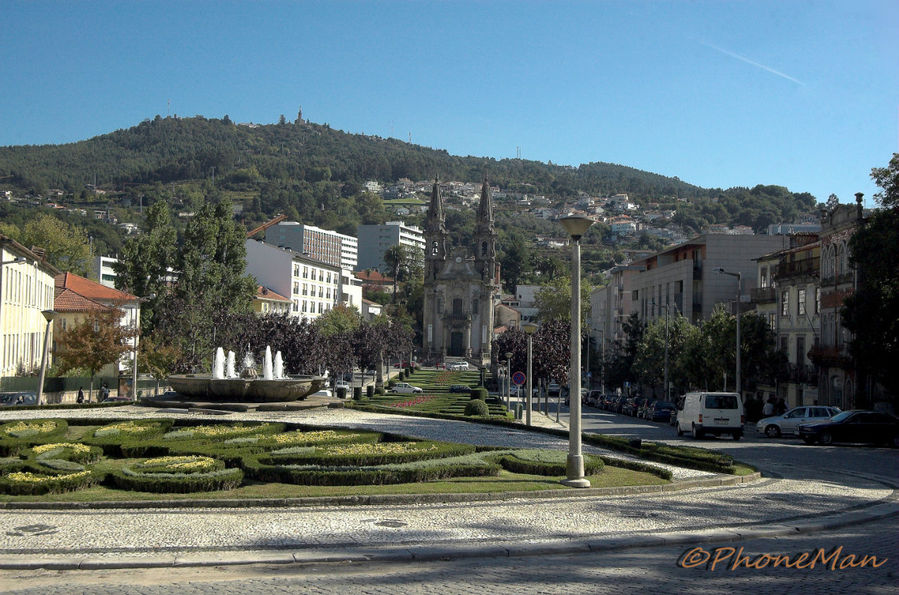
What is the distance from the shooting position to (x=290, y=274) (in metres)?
105

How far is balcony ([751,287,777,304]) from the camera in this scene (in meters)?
58.5

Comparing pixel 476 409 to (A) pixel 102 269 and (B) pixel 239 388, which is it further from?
(A) pixel 102 269

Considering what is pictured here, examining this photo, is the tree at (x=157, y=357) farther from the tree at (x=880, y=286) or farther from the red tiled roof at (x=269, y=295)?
the red tiled roof at (x=269, y=295)

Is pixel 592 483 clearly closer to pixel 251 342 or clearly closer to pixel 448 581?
pixel 448 581

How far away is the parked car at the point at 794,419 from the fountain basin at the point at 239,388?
765 inches

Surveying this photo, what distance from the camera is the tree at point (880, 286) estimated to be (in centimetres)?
3369

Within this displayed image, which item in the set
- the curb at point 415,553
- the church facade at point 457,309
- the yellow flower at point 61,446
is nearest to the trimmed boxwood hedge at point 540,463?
the curb at point 415,553

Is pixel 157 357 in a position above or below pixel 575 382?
above

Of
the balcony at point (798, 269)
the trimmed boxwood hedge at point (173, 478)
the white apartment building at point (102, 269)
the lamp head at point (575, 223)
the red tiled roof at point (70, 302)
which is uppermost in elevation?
the white apartment building at point (102, 269)

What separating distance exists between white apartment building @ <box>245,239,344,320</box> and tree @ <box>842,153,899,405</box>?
74489 millimetres

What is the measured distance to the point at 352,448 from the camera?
2089 centimetres

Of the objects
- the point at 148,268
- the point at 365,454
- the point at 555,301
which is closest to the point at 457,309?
the point at 555,301

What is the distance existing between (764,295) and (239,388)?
3980 cm

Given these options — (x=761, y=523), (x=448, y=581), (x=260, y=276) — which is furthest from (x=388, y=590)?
(x=260, y=276)
